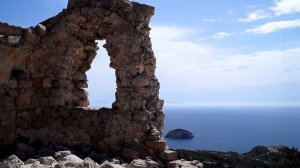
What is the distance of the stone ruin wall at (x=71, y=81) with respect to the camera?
7.89 metres

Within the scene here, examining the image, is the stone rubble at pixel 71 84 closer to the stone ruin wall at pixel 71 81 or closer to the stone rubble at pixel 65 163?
the stone ruin wall at pixel 71 81

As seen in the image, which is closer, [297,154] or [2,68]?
[2,68]

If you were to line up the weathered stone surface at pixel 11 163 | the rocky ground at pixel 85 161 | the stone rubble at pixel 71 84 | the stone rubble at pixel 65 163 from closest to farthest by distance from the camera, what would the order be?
the weathered stone surface at pixel 11 163, the stone rubble at pixel 65 163, the rocky ground at pixel 85 161, the stone rubble at pixel 71 84

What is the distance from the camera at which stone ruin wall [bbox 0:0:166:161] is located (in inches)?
311

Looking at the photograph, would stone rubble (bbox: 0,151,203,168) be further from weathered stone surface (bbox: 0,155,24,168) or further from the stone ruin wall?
the stone ruin wall

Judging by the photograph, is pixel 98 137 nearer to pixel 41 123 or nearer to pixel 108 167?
pixel 41 123

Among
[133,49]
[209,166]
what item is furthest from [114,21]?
[209,166]

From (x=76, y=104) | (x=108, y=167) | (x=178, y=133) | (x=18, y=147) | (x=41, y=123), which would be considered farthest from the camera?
(x=178, y=133)

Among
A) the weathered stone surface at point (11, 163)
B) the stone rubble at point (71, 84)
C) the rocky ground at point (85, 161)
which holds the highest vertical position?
the stone rubble at point (71, 84)

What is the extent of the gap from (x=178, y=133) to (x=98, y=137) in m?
87.5

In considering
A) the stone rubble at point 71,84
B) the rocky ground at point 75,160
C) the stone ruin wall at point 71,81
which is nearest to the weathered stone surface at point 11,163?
the rocky ground at point 75,160

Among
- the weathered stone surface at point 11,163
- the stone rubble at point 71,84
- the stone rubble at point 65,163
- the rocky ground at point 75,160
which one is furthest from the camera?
the stone rubble at point 71,84

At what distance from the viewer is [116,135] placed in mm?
7820

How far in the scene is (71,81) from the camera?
28.9 ft
